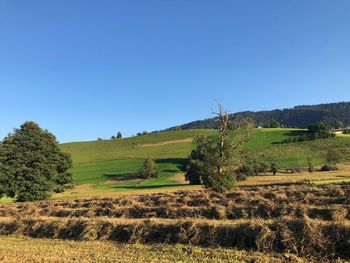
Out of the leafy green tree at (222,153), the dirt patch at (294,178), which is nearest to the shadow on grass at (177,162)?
the dirt patch at (294,178)

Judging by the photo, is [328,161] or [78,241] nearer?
[78,241]

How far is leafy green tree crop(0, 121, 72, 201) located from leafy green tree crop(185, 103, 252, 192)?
20674mm

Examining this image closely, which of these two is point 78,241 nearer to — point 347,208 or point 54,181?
point 347,208

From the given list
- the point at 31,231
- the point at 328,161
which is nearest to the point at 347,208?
the point at 31,231

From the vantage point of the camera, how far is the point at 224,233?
1155 cm

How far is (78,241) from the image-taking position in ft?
45.0

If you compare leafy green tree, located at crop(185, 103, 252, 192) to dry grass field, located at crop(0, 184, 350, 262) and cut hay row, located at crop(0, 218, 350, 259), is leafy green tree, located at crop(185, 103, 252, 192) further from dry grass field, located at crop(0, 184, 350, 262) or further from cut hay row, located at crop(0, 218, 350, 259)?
cut hay row, located at crop(0, 218, 350, 259)

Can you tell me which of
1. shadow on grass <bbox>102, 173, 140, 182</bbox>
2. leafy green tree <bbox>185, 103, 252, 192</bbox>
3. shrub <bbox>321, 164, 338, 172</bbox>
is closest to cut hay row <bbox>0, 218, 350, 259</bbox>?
leafy green tree <bbox>185, 103, 252, 192</bbox>

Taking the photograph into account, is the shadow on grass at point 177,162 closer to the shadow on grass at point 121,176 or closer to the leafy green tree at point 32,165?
the shadow on grass at point 121,176

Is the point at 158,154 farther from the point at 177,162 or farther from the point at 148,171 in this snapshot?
the point at 148,171

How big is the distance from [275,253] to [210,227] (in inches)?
100

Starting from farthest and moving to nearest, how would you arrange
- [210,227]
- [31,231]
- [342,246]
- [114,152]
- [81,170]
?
[114,152]
[81,170]
[31,231]
[210,227]
[342,246]

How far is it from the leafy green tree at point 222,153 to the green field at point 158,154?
20.7m

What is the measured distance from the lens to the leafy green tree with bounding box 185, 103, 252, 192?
37.5 metres
